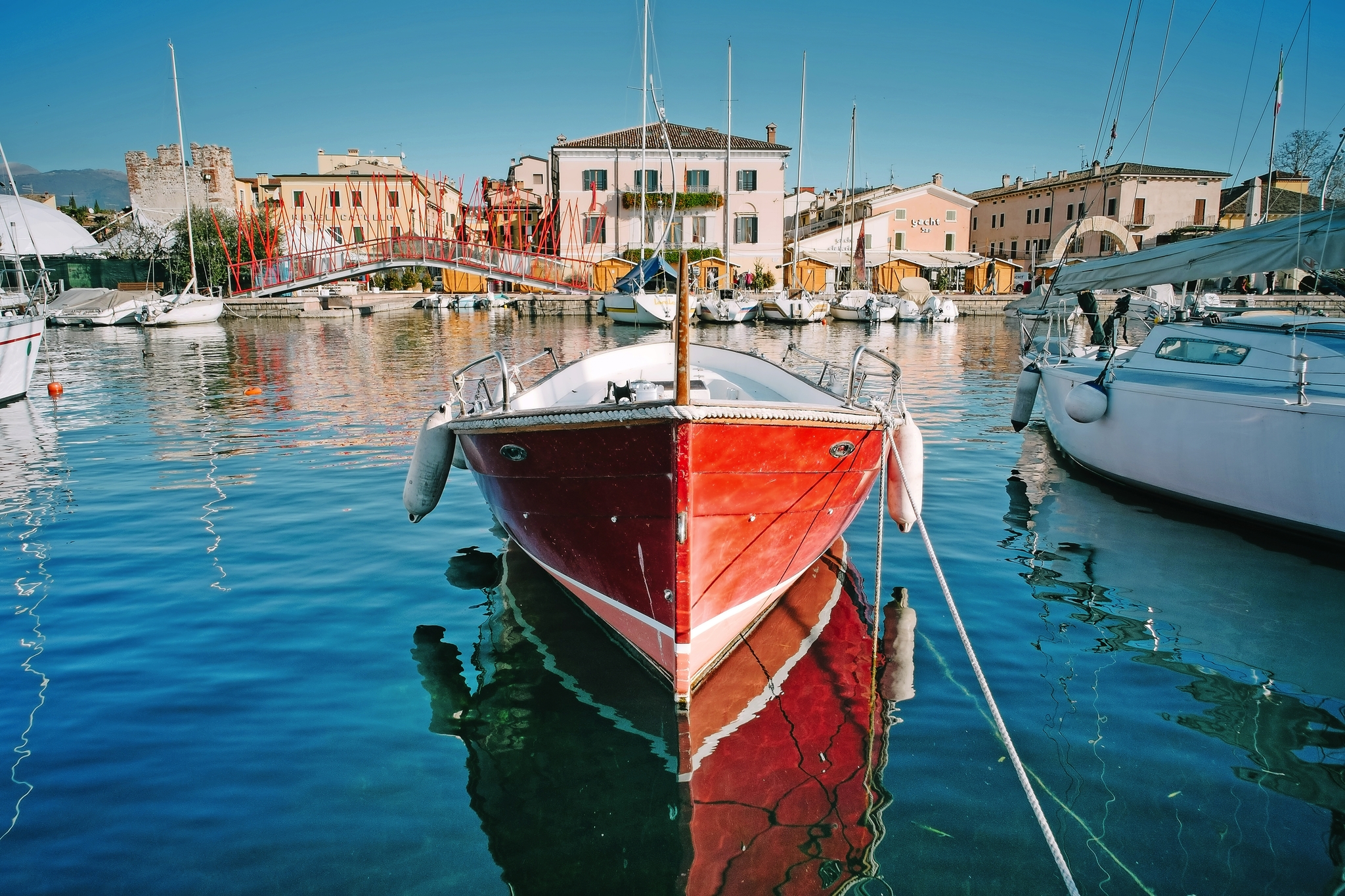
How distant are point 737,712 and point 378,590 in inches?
133

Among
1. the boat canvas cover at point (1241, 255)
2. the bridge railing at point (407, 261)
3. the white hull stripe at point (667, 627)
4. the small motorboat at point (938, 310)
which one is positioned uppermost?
the bridge railing at point (407, 261)

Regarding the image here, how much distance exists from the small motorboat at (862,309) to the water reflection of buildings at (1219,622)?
33.6 m

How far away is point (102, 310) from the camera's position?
127 ft

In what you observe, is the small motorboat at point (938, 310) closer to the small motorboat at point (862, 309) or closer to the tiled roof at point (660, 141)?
the small motorboat at point (862, 309)

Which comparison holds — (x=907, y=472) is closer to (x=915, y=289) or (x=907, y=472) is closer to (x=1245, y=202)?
(x=915, y=289)

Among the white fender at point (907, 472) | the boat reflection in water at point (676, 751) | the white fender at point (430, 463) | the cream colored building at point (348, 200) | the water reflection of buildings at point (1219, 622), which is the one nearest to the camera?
the boat reflection in water at point (676, 751)

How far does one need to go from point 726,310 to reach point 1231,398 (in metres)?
33.1

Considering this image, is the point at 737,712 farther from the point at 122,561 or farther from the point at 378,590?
the point at 122,561

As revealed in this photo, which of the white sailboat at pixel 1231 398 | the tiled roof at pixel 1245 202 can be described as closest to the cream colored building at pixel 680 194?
the tiled roof at pixel 1245 202

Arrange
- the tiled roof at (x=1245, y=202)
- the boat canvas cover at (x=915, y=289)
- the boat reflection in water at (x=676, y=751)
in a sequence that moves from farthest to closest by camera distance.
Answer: the boat canvas cover at (x=915, y=289) < the tiled roof at (x=1245, y=202) < the boat reflection in water at (x=676, y=751)

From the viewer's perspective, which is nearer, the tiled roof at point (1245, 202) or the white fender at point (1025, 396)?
the white fender at point (1025, 396)

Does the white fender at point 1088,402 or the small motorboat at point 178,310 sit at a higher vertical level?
the small motorboat at point 178,310

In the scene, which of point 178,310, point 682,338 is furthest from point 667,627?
point 178,310

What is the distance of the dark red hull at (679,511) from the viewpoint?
469 centimetres
